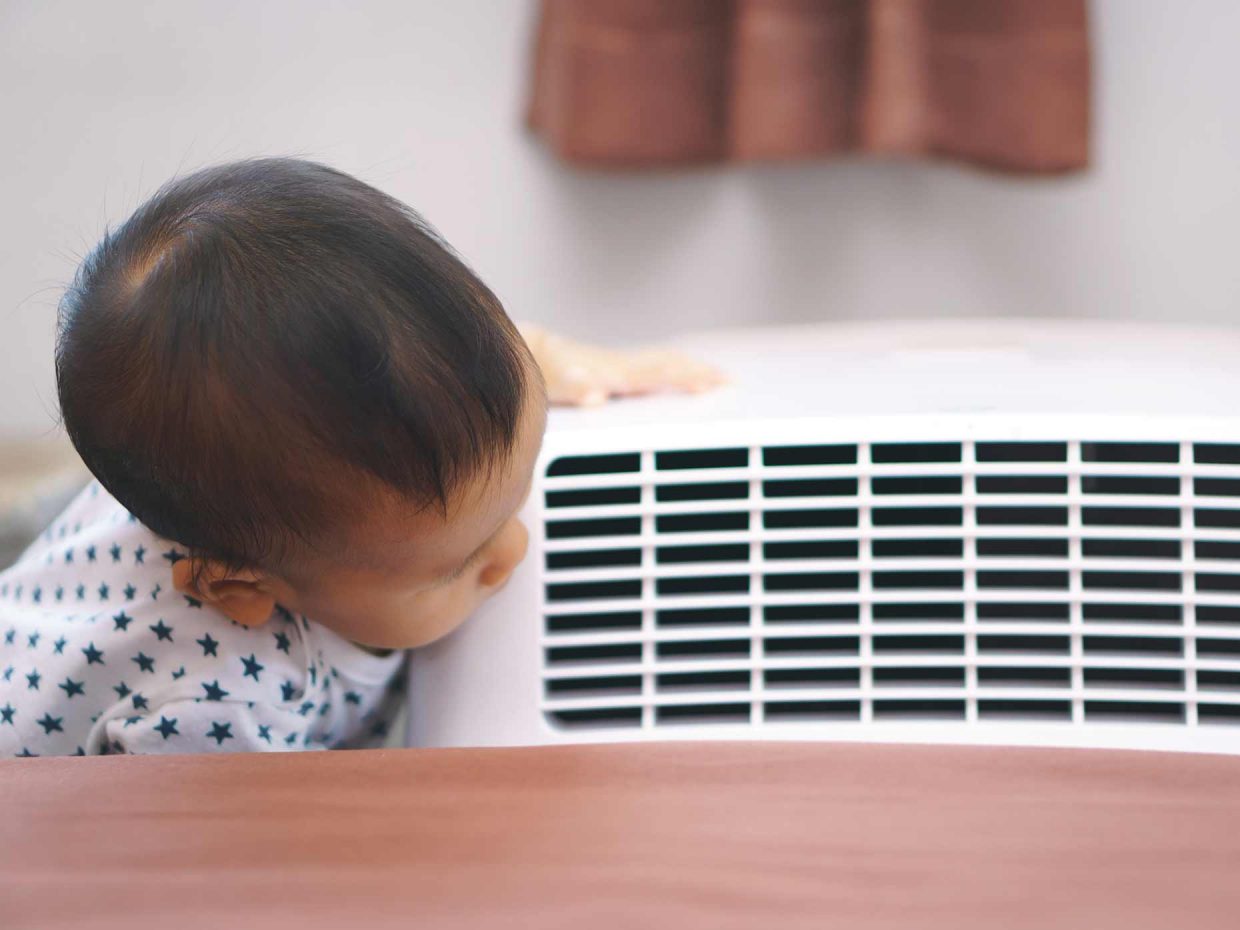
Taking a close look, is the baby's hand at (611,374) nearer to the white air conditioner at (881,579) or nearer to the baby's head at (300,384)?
the white air conditioner at (881,579)

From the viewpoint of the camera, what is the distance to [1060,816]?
0.32 meters

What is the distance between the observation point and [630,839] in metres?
0.30

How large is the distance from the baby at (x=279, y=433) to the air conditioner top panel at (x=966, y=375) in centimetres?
13

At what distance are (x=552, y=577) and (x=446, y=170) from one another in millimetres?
779

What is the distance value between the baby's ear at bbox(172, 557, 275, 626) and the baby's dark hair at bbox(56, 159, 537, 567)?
0.04 metres

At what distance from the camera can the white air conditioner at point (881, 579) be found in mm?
570

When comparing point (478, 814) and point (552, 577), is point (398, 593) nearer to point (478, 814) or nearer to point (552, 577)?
point (552, 577)

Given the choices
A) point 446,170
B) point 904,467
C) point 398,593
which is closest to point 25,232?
point 446,170

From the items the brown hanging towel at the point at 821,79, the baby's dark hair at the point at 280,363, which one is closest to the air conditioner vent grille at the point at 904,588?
the baby's dark hair at the point at 280,363

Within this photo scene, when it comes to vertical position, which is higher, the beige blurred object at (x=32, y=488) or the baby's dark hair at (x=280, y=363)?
the baby's dark hair at (x=280, y=363)

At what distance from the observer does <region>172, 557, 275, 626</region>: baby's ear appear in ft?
1.81

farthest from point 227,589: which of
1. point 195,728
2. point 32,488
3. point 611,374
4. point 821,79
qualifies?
point 821,79

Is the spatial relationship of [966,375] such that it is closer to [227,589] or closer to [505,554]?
[505,554]

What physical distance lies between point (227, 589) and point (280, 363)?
16 cm
